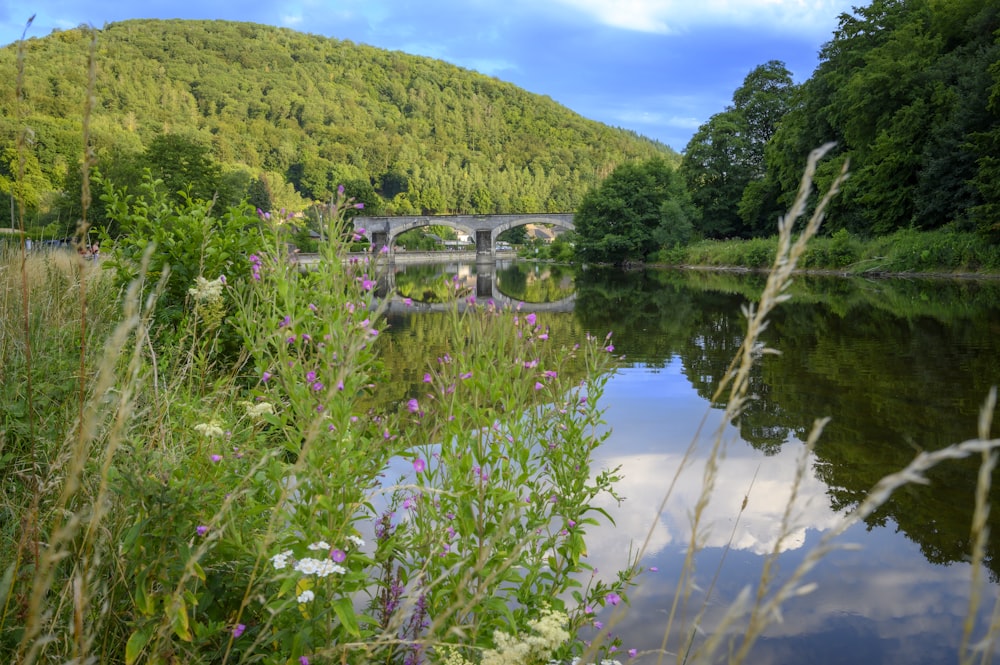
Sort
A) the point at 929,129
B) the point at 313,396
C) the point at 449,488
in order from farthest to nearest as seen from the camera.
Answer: the point at 929,129, the point at 449,488, the point at 313,396

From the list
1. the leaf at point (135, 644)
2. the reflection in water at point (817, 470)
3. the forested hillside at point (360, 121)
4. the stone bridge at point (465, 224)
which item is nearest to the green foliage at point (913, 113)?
the reflection in water at point (817, 470)

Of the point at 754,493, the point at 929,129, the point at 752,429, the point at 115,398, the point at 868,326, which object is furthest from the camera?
the point at 929,129

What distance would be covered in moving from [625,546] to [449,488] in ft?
6.50

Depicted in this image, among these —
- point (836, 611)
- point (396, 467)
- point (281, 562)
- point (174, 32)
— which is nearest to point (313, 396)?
point (281, 562)

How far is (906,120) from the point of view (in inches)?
1131

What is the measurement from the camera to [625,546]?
13.9 ft

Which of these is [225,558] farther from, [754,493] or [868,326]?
[868,326]

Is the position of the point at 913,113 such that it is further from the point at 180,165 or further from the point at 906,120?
the point at 180,165

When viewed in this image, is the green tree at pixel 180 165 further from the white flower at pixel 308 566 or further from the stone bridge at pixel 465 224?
the stone bridge at pixel 465 224

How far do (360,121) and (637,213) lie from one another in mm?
111343

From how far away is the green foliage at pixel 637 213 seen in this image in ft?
151

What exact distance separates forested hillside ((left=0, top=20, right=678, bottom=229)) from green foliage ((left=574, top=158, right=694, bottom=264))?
4708 cm

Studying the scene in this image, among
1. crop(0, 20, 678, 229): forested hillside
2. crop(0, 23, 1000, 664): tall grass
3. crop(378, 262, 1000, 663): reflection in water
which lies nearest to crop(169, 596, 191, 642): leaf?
crop(0, 23, 1000, 664): tall grass

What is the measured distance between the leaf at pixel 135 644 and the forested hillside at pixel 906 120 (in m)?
25.9
